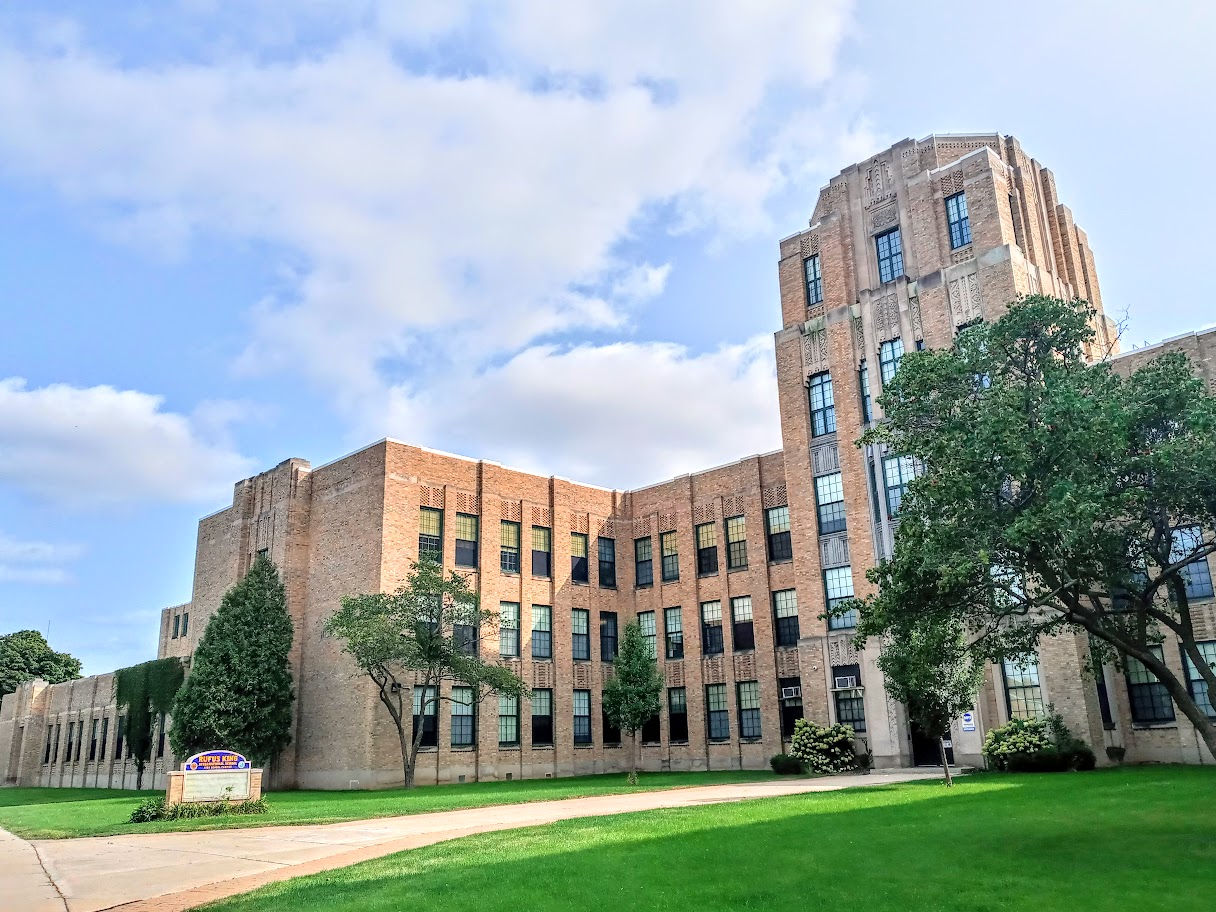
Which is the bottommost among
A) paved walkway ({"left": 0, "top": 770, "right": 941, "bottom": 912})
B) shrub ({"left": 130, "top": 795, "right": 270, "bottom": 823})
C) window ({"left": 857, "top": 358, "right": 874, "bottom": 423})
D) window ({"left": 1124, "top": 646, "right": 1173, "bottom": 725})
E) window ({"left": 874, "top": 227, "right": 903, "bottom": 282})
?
paved walkway ({"left": 0, "top": 770, "right": 941, "bottom": 912})

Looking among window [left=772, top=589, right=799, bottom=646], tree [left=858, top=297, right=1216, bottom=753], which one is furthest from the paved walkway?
window [left=772, top=589, right=799, bottom=646]

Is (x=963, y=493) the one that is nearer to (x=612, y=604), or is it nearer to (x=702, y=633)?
(x=702, y=633)

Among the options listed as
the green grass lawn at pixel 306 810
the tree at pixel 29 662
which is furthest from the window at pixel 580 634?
the tree at pixel 29 662

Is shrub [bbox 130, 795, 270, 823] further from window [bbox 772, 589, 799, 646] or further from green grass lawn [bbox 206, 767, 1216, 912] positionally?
window [bbox 772, 589, 799, 646]

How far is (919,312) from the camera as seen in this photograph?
121ft

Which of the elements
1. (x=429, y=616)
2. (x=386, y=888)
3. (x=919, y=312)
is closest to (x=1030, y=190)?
(x=919, y=312)

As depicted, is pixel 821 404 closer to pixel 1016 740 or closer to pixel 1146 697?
pixel 1016 740

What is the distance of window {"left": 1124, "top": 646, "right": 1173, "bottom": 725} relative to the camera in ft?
96.9

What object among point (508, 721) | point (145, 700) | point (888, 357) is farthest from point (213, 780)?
point (145, 700)

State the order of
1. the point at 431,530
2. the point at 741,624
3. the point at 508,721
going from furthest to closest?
the point at 741,624 → the point at 508,721 → the point at 431,530

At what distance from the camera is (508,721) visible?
41312 millimetres

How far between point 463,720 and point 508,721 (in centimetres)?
236

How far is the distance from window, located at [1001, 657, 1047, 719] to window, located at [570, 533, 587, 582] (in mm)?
20007

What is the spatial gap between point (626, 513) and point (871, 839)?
3484cm
